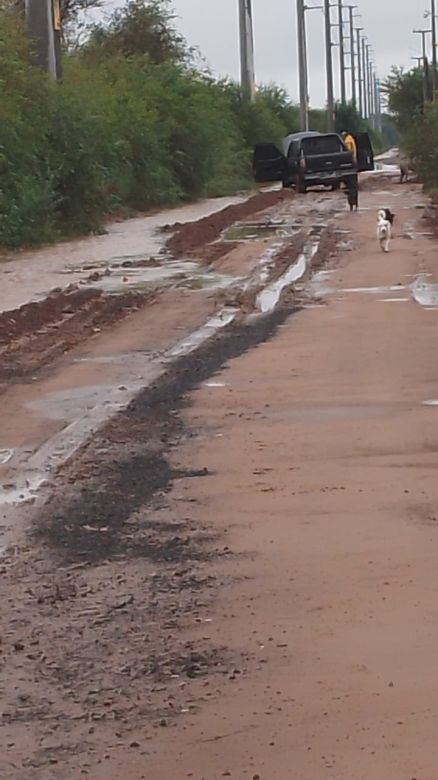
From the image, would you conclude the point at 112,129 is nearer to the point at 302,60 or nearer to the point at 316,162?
the point at 316,162

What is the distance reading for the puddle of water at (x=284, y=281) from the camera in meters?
18.4

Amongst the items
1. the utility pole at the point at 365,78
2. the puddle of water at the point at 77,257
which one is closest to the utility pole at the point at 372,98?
the utility pole at the point at 365,78

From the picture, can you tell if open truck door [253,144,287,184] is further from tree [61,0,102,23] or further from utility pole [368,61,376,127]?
utility pole [368,61,376,127]

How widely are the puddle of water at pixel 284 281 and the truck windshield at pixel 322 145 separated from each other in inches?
870

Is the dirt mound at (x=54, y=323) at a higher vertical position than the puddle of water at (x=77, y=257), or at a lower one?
higher

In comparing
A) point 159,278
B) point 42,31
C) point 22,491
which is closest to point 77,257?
point 159,278

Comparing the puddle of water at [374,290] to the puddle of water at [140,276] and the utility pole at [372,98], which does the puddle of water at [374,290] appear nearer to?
the puddle of water at [140,276]

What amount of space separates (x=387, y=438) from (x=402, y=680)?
Answer: 4248mm

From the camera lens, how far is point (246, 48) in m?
69.7

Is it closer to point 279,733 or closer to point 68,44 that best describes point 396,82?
point 68,44

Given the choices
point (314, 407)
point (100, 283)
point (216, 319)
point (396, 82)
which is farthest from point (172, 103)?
point (396, 82)

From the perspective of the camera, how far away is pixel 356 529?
7.77 m

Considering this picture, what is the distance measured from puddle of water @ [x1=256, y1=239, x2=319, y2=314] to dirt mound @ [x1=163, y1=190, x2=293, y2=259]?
1644mm

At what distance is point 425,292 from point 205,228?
15.5 meters
